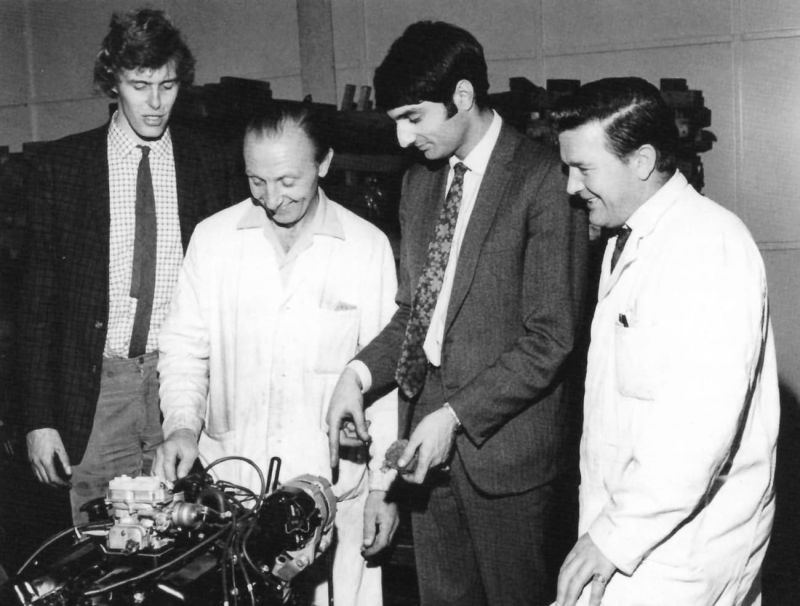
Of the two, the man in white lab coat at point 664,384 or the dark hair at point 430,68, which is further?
the dark hair at point 430,68

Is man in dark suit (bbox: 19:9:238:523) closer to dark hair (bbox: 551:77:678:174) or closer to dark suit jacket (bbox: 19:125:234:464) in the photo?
dark suit jacket (bbox: 19:125:234:464)

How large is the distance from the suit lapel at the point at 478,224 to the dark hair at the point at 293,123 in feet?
1.74

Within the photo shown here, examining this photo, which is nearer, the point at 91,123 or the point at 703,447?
the point at 703,447

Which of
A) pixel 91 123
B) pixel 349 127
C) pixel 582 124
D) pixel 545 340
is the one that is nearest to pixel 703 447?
pixel 545 340

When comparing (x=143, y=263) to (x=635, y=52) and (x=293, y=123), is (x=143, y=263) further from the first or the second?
(x=635, y=52)

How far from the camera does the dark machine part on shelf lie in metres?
1.66

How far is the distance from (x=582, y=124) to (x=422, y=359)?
809 millimetres

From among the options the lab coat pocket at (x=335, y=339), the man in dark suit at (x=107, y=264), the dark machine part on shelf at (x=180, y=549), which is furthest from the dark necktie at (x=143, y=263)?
the dark machine part on shelf at (x=180, y=549)

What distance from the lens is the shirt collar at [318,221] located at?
271 centimetres

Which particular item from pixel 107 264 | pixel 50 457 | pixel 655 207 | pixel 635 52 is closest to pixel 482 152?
pixel 655 207

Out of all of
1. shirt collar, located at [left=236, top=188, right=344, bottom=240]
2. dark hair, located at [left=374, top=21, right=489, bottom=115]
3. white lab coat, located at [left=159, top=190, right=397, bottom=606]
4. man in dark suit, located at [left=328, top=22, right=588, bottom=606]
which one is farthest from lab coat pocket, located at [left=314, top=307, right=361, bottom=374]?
dark hair, located at [left=374, top=21, right=489, bottom=115]

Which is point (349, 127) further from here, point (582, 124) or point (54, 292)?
point (582, 124)

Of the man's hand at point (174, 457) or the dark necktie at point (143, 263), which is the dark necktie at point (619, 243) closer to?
the man's hand at point (174, 457)

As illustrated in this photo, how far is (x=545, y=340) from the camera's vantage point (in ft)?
7.53
